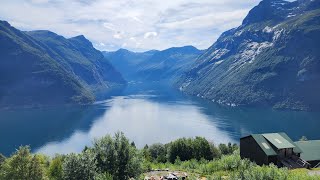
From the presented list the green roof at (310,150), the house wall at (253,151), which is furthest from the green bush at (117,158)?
the green roof at (310,150)

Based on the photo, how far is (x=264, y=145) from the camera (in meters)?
71.1

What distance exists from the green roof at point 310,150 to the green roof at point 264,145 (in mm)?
8496

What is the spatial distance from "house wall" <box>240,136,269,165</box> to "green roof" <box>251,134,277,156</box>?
61 cm

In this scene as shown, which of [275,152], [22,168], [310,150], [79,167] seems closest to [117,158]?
[79,167]

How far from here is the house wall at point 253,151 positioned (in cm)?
7038

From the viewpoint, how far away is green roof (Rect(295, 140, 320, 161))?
74231 millimetres

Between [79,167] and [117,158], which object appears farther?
[117,158]

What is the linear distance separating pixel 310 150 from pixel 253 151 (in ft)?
45.1

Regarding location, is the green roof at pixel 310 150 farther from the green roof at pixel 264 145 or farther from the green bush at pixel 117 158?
the green bush at pixel 117 158

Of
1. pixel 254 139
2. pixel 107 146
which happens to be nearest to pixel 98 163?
pixel 107 146

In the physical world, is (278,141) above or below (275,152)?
above

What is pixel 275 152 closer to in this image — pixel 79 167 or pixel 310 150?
pixel 310 150

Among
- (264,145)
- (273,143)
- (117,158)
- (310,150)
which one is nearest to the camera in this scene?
(117,158)

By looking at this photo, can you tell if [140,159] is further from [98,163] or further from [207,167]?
[207,167]
